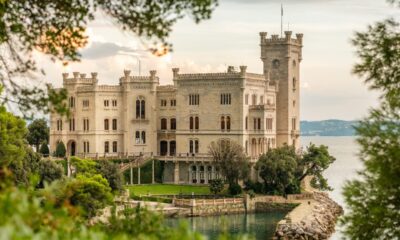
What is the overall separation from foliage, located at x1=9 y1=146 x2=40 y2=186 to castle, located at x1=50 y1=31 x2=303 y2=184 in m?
14.0

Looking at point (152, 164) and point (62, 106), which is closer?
point (62, 106)

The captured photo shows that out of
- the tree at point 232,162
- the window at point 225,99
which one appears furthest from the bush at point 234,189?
the window at point 225,99

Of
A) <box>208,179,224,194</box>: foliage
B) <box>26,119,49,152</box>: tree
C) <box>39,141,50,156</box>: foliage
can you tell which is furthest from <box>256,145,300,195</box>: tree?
<box>26,119,49,152</box>: tree

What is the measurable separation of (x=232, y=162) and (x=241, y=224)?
932 centimetres

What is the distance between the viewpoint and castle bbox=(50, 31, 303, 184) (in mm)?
70312

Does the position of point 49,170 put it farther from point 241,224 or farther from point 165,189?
point 241,224

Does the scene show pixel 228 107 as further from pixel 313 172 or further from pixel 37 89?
pixel 37 89

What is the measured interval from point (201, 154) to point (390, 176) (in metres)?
49.5

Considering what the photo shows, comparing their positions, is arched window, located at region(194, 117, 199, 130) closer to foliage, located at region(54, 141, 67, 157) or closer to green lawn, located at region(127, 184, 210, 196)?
green lawn, located at region(127, 184, 210, 196)

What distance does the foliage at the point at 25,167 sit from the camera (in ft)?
148

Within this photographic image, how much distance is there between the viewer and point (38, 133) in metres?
80.4

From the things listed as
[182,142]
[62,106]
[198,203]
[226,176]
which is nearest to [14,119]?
[198,203]

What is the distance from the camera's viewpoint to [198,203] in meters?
59.3

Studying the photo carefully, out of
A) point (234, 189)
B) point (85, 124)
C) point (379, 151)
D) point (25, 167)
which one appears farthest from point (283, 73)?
point (379, 151)
